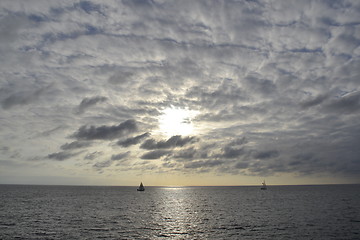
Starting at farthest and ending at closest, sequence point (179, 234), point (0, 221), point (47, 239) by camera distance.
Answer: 1. point (0, 221)
2. point (179, 234)
3. point (47, 239)

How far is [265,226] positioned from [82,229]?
46819 mm

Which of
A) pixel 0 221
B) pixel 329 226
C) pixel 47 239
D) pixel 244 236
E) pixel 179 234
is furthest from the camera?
pixel 0 221

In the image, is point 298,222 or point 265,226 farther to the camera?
point 298,222

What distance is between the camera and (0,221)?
251 ft

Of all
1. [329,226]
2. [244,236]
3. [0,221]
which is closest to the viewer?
[244,236]

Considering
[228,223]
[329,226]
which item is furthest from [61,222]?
[329,226]

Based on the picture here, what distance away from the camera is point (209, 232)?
6544 centimetres

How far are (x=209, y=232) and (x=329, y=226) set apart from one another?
3271 cm

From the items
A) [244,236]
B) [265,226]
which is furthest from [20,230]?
[265,226]

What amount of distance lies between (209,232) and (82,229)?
30.8 metres

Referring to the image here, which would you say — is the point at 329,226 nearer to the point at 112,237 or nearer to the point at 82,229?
the point at 112,237

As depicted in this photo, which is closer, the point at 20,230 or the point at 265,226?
the point at 20,230

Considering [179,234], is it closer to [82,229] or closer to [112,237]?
[112,237]

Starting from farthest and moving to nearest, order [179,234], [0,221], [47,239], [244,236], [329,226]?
1. [0,221]
2. [329,226]
3. [179,234]
4. [244,236]
5. [47,239]
